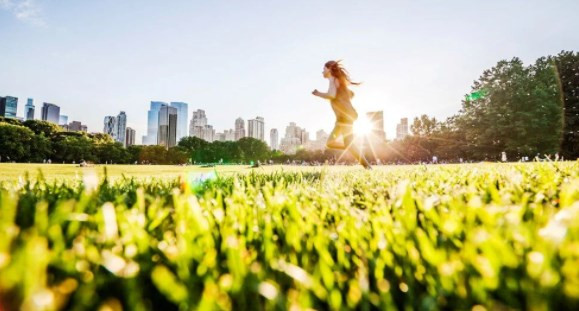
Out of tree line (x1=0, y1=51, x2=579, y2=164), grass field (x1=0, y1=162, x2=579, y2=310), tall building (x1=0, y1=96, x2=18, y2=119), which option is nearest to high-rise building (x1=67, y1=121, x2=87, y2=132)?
tall building (x1=0, y1=96, x2=18, y2=119)

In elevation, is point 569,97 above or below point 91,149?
above

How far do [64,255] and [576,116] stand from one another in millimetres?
61166

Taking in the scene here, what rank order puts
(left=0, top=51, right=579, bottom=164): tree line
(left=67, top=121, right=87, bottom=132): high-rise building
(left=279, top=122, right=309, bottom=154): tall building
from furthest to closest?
(left=279, top=122, right=309, bottom=154): tall building
(left=67, top=121, right=87, bottom=132): high-rise building
(left=0, top=51, right=579, bottom=164): tree line

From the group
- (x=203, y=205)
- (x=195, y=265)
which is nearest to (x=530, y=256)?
(x=195, y=265)

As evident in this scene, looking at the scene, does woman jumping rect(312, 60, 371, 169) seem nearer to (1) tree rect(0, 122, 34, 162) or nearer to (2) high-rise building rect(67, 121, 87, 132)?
(1) tree rect(0, 122, 34, 162)

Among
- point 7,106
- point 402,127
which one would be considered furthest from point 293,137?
point 7,106

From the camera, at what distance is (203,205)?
2.15m

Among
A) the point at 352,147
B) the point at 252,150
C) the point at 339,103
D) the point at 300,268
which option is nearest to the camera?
the point at 300,268

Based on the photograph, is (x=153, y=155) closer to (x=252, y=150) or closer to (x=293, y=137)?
(x=252, y=150)

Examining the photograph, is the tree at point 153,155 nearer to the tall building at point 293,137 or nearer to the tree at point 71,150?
the tree at point 71,150

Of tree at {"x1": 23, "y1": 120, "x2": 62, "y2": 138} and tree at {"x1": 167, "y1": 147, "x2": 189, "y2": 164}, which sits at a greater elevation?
tree at {"x1": 23, "y1": 120, "x2": 62, "y2": 138}

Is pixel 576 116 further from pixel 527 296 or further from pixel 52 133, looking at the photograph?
pixel 52 133

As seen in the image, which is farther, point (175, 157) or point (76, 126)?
point (76, 126)

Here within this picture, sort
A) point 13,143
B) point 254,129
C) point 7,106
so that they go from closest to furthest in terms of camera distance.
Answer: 1. point 13,143
2. point 7,106
3. point 254,129
